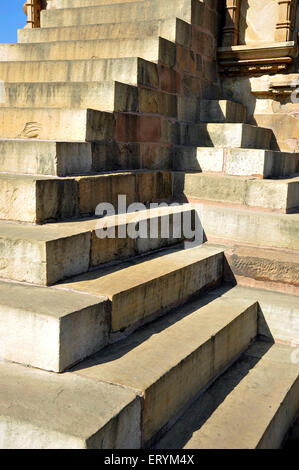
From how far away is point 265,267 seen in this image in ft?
12.0

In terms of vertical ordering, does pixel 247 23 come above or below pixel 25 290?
above

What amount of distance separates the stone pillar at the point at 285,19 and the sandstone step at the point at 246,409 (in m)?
3.77

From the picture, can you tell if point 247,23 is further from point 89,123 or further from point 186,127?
point 89,123

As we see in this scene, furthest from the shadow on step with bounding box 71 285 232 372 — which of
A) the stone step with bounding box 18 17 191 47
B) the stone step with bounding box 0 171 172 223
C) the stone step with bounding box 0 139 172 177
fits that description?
the stone step with bounding box 18 17 191 47

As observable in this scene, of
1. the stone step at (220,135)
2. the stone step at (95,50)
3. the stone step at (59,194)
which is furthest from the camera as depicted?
the stone step at (220,135)

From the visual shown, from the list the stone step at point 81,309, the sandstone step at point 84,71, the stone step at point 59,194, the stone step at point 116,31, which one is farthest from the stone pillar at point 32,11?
the stone step at point 81,309

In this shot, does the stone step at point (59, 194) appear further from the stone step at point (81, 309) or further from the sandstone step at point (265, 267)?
the sandstone step at point (265, 267)

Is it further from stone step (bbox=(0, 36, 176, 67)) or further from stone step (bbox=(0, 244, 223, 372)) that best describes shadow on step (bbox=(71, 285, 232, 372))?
stone step (bbox=(0, 36, 176, 67))

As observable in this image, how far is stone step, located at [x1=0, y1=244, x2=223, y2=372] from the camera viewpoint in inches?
88.8

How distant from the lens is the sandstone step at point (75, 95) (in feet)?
13.5

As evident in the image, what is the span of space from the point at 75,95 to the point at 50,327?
2529 millimetres
